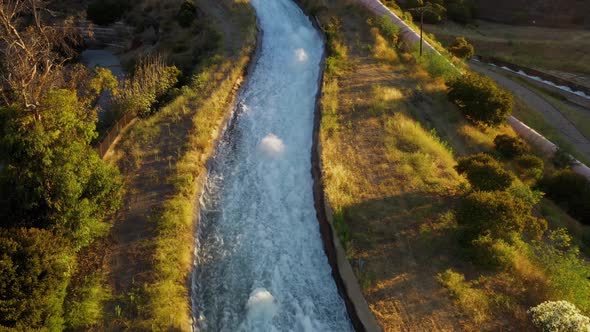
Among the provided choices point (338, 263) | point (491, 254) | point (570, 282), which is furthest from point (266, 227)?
point (570, 282)

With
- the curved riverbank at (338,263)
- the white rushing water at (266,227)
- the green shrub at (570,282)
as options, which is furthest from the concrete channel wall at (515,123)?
the curved riverbank at (338,263)

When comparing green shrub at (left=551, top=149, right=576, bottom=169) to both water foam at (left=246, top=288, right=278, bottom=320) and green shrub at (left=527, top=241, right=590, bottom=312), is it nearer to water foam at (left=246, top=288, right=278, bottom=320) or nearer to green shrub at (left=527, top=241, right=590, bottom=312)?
green shrub at (left=527, top=241, right=590, bottom=312)

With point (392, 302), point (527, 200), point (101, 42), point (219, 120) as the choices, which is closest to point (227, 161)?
point (219, 120)

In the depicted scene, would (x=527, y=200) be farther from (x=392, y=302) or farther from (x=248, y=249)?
A: (x=248, y=249)

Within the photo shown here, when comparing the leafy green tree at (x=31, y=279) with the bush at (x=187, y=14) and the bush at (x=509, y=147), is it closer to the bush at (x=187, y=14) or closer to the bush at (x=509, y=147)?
the bush at (x=509, y=147)

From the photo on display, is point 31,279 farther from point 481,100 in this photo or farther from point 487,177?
point 481,100

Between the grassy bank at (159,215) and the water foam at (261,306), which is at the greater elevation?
the grassy bank at (159,215)
